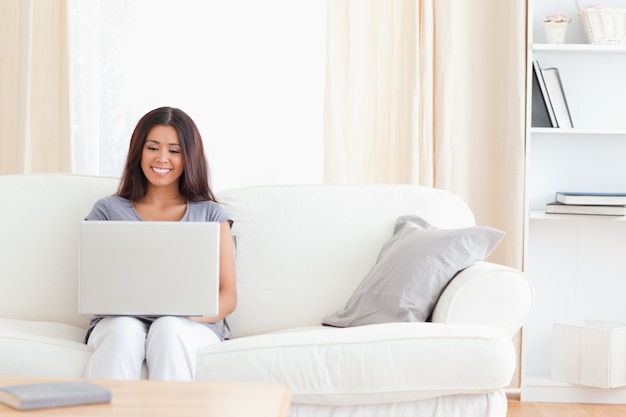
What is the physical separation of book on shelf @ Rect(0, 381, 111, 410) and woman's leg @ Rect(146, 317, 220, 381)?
586 mm

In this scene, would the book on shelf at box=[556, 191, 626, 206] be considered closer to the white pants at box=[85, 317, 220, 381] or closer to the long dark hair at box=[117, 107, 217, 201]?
the long dark hair at box=[117, 107, 217, 201]

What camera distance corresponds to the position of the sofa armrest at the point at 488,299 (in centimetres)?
245

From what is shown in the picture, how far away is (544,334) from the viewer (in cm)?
386

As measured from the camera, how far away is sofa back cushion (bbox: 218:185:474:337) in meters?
2.81

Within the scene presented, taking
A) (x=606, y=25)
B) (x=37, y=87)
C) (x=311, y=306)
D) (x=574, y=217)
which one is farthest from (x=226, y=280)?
(x=606, y=25)

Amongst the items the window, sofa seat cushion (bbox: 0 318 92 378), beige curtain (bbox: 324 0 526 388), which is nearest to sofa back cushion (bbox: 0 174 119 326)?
sofa seat cushion (bbox: 0 318 92 378)

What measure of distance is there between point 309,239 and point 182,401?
1302mm

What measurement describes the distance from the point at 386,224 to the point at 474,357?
769mm

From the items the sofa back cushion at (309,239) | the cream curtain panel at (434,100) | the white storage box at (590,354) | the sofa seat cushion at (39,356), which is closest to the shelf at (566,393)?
the white storage box at (590,354)

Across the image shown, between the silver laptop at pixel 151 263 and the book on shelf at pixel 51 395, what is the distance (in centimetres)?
61

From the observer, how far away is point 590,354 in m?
3.52

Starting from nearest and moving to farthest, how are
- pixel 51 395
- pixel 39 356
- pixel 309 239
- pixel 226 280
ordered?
pixel 51 395 < pixel 39 356 < pixel 226 280 < pixel 309 239

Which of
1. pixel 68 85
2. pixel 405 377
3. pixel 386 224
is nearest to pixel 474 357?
pixel 405 377

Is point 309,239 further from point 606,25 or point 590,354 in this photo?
point 606,25
